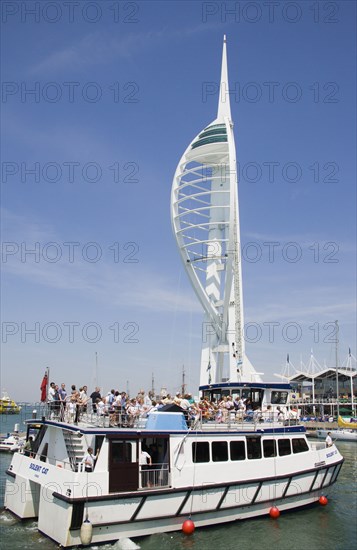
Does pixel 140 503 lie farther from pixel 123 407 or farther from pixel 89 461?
pixel 123 407

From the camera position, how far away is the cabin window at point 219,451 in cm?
1817

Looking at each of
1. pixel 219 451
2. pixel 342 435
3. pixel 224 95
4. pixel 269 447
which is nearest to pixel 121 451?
pixel 219 451

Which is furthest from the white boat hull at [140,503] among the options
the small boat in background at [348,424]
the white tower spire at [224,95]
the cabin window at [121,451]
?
the small boat in background at [348,424]

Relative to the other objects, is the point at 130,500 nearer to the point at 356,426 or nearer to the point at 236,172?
the point at 236,172

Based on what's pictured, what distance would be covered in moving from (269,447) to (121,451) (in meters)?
6.20

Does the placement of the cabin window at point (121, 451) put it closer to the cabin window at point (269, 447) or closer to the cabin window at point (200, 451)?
the cabin window at point (200, 451)

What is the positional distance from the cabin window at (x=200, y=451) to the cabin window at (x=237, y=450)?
42.4 inches

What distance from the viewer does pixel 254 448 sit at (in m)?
19.2

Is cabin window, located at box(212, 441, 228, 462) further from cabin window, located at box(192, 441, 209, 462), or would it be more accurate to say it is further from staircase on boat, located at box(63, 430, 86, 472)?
staircase on boat, located at box(63, 430, 86, 472)

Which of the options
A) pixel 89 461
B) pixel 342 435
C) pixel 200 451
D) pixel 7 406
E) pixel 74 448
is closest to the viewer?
pixel 89 461

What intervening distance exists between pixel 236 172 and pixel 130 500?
2795 cm

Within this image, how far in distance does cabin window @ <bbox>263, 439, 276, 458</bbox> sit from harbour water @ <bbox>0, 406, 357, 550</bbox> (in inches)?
87.0

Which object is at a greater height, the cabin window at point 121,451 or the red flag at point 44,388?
the red flag at point 44,388

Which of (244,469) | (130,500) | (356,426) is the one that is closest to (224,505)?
(244,469)
